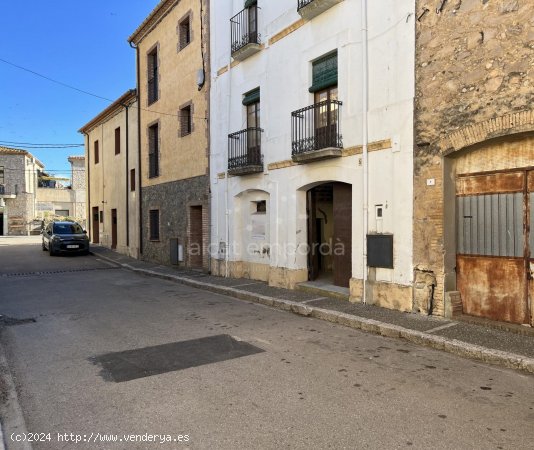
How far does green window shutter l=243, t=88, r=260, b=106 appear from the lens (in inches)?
438

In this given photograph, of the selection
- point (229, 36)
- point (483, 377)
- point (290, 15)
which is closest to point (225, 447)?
point (483, 377)

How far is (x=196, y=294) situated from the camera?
398 inches

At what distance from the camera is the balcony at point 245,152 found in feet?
35.2

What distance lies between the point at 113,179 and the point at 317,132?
15498mm

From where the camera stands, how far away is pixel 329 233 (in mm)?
10953

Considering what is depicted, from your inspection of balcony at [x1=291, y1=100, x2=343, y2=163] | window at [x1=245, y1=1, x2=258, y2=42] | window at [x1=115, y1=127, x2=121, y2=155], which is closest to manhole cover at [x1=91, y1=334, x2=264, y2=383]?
balcony at [x1=291, y1=100, x2=343, y2=163]

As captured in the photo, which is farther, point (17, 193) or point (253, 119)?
point (17, 193)

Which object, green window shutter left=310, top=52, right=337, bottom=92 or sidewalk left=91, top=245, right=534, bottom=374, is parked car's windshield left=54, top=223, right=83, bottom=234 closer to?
sidewalk left=91, top=245, right=534, bottom=374

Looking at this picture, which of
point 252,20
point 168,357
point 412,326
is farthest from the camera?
point 252,20

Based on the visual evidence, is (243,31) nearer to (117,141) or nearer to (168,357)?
(168,357)

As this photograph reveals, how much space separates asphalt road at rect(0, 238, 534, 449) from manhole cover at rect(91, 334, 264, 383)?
25mm

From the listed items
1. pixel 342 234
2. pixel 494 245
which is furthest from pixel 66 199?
pixel 494 245

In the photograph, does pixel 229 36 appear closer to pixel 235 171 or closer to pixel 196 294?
pixel 235 171

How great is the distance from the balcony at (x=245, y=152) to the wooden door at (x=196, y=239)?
313 centimetres
